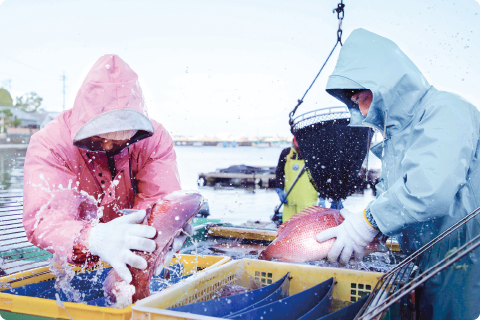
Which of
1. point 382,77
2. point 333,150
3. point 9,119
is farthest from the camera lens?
point 9,119

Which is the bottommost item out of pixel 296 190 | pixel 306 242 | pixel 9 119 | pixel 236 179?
pixel 9 119

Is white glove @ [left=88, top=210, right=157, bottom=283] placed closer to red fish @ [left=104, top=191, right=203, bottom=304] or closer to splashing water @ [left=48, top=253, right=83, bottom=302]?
red fish @ [left=104, top=191, right=203, bottom=304]

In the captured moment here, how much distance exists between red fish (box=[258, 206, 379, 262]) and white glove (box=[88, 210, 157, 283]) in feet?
3.10

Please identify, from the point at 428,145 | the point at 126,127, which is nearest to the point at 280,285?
the point at 428,145

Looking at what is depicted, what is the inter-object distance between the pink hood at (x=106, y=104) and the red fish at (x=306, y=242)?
1113 millimetres

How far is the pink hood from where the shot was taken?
2.00 meters

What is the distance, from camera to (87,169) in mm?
2295

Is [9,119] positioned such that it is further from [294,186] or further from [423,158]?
[423,158]

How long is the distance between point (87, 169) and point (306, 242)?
1434mm

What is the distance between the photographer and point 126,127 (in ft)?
6.68

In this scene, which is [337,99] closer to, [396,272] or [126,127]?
[396,272]

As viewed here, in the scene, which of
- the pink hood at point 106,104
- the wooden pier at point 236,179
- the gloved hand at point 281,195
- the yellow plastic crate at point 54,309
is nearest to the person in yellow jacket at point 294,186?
the gloved hand at point 281,195

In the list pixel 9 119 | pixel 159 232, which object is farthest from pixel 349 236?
pixel 9 119

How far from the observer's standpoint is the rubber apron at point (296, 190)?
6.88 meters
